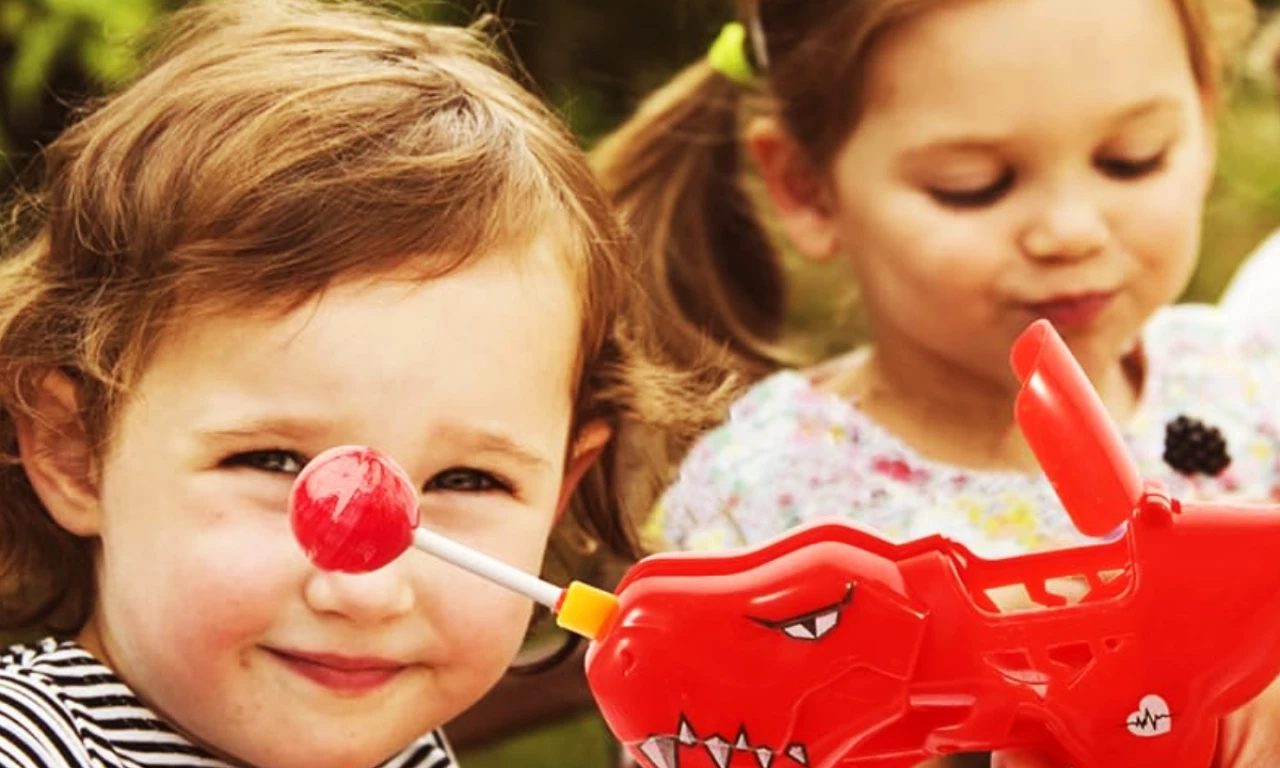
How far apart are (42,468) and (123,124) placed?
0.23m

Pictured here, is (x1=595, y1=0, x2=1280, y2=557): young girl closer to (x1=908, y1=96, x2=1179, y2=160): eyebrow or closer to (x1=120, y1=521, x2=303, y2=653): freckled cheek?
(x1=908, y1=96, x2=1179, y2=160): eyebrow

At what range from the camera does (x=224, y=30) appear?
148cm

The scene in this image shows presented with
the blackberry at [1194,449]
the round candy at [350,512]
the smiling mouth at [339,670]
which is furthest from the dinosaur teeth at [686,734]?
the blackberry at [1194,449]

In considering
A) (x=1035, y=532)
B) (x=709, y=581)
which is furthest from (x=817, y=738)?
(x=1035, y=532)

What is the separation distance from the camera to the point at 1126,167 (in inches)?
74.2

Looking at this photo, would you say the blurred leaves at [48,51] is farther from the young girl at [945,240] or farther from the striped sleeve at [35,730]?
the striped sleeve at [35,730]

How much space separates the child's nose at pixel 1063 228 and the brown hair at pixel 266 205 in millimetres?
433

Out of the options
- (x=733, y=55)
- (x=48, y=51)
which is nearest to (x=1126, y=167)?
(x=733, y=55)

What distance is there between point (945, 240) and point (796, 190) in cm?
26

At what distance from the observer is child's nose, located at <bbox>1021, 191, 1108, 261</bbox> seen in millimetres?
1828

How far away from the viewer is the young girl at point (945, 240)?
72.6 inches

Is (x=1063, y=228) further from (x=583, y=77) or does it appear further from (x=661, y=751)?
(x=583, y=77)

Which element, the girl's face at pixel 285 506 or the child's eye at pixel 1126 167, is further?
the child's eye at pixel 1126 167

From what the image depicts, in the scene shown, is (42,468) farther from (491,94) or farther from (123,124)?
(491,94)
